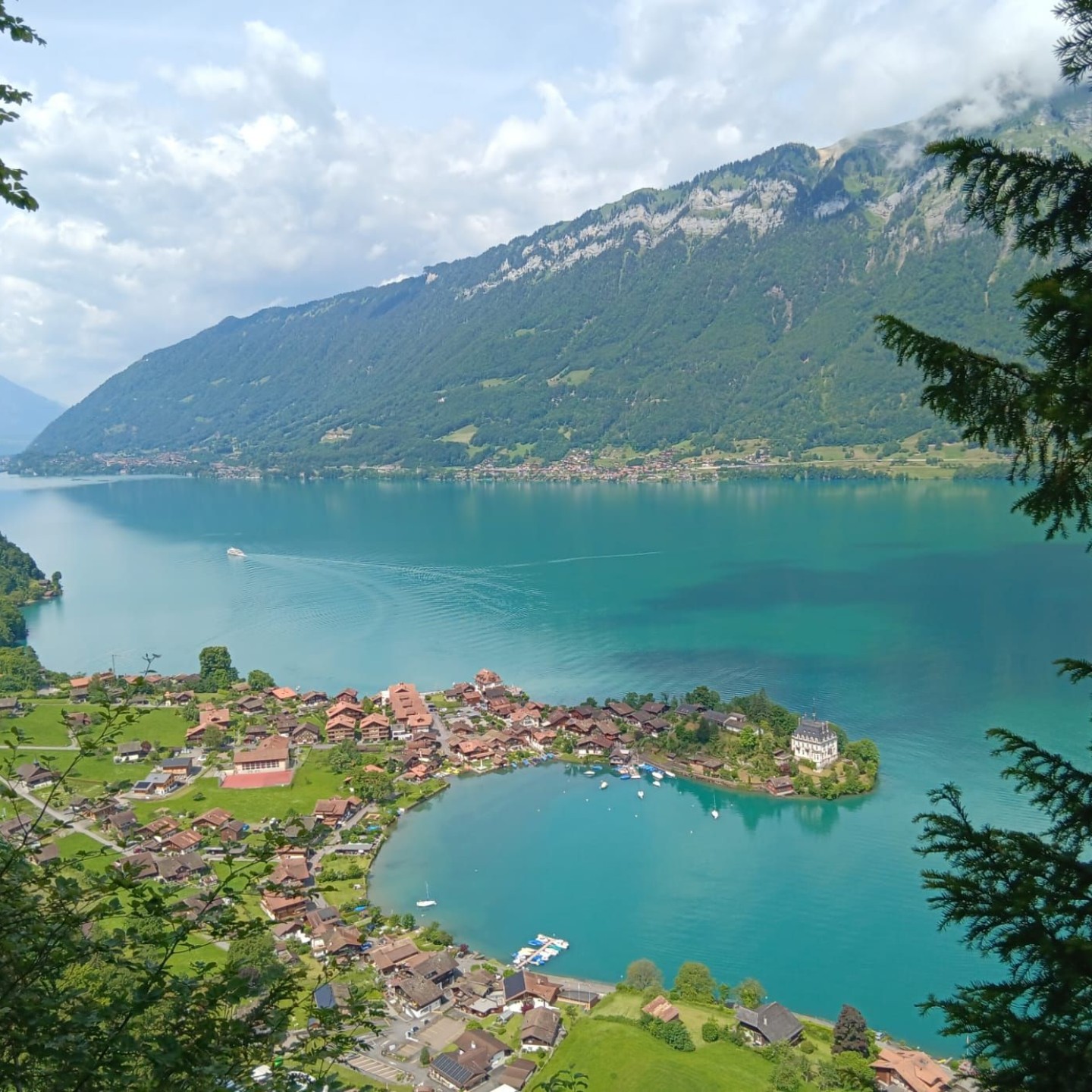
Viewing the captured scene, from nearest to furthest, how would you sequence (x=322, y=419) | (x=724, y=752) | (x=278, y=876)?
(x=278, y=876), (x=724, y=752), (x=322, y=419)

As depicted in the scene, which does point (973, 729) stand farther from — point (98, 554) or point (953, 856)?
point (98, 554)

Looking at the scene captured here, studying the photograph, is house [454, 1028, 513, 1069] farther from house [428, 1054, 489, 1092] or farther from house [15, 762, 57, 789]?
house [15, 762, 57, 789]

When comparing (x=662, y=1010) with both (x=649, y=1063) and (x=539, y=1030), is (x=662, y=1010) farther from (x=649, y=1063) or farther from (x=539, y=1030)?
(x=539, y=1030)

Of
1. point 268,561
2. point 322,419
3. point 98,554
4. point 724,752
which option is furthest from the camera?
point 322,419

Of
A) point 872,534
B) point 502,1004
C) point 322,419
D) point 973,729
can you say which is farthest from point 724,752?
point 322,419

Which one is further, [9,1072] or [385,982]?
[385,982]

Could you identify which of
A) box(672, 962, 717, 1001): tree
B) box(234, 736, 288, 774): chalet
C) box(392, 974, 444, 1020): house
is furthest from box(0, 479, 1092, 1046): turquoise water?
box(234, 736, 288, 774): chalet

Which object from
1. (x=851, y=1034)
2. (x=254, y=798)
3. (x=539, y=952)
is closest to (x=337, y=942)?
(x=539, y=952)

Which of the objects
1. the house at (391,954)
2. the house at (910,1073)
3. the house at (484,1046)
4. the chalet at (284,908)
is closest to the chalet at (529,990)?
the house at (484,1046)

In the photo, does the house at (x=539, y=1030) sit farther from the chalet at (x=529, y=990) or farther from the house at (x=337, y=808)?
the house at (x=337, y=808)
